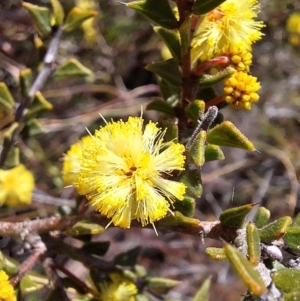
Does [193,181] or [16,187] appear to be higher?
[193,181]

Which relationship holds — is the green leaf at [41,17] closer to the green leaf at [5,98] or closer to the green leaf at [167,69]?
the green leaf at [5,98]

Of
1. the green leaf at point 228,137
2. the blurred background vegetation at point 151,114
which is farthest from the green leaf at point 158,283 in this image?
the blurred background vegetation at point 151,114

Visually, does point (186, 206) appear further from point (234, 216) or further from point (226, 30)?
point (226, 30)

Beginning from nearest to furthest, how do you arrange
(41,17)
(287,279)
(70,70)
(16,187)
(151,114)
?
(287,279)
(41,17)
(70,70)
(16,187)
(151,114)

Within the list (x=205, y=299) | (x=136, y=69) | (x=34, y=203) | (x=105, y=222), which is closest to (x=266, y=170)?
(x=136, y=69)

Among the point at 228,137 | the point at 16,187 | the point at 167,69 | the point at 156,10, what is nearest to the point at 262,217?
the point at 228,137

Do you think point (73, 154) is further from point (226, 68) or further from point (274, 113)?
point (274, 113)

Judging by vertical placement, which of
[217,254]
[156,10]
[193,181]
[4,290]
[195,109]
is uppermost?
[156,10]

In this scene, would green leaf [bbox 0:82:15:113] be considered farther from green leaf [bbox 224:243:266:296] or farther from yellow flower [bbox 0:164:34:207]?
green leaf [bbox 224:243:266:296]
